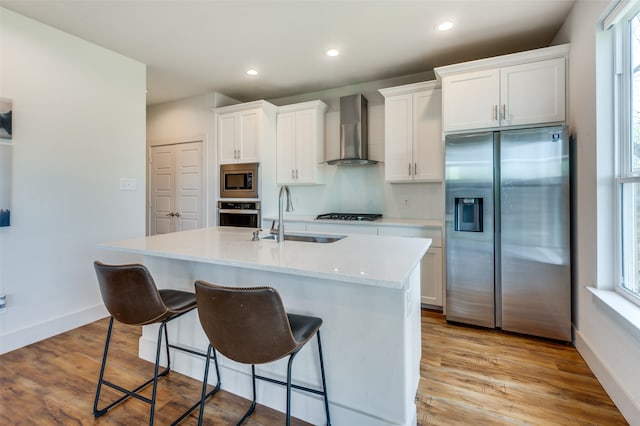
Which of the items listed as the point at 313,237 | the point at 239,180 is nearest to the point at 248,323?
the point at 313,237

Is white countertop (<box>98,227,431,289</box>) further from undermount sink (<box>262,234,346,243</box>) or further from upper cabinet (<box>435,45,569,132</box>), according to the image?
upper cabinet (<box>435,45,569,132</box>)

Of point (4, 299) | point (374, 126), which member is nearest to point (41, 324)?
Answer: point (4, 299)

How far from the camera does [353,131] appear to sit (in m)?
3.84

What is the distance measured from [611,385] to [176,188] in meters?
5.19

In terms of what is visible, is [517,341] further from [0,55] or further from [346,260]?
[0,55]

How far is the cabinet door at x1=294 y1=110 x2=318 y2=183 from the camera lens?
4.05 metres

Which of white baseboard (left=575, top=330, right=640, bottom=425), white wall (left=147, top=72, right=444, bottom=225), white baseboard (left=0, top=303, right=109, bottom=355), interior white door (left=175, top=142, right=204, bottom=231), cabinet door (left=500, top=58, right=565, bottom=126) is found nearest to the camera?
white baseboard (left=575, top=330, right=640, bottom=425)

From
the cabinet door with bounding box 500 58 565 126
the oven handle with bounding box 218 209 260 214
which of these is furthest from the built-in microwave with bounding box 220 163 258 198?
the cabinet door with bounding box 500 58 565 126

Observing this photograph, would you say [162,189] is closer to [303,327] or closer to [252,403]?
[252,403]

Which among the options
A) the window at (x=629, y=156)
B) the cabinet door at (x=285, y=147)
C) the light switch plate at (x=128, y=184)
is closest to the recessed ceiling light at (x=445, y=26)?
the window at (x=629, y=156)

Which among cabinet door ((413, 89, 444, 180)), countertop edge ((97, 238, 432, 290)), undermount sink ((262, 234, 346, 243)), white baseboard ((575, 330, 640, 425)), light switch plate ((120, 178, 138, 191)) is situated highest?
cabinet door ((413, 89, 444, 180))

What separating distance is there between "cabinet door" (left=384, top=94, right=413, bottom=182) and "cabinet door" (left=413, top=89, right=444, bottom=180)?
0.06 metres

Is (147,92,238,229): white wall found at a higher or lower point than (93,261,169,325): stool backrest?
higher

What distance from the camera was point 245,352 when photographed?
4.11 feet
